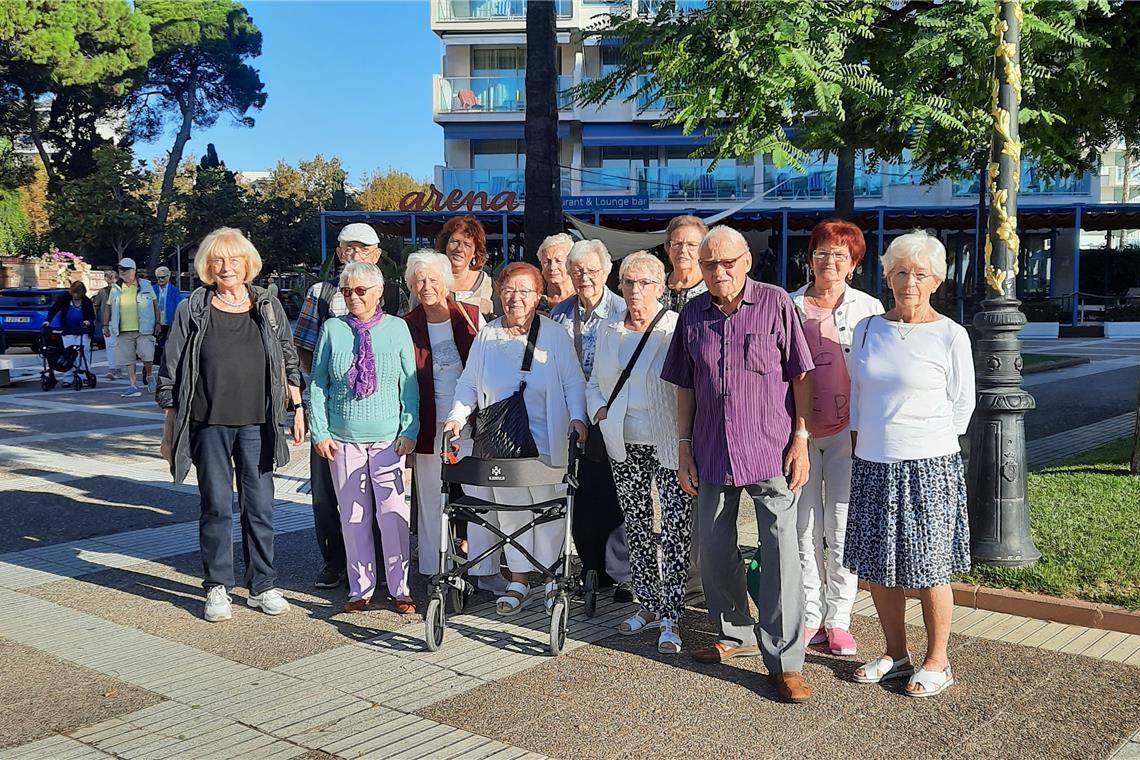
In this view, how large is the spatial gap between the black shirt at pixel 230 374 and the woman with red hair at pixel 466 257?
1.10 metres

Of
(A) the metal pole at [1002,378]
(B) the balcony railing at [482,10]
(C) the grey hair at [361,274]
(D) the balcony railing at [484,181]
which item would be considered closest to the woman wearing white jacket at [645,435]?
(C) the grey hair at [361,274]

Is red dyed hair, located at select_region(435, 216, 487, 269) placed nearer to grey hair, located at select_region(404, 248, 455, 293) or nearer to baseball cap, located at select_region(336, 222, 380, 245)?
baseball cap, located at select_region(336, 222, 380, 245)

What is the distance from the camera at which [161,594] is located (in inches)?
249

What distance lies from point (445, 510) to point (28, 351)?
25123 millimetres

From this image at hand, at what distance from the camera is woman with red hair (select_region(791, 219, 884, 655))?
494 centimetres

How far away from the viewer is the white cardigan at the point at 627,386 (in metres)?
5.05

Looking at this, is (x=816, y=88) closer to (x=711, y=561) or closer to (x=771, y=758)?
(x=711, y=561)

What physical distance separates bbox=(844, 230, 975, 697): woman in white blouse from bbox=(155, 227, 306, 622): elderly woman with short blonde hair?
3173 millimetres

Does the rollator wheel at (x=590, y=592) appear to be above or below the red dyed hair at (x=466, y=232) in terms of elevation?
below

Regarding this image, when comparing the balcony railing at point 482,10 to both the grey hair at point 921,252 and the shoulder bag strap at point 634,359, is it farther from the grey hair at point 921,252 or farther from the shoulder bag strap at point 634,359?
the grey hair at point 921,252

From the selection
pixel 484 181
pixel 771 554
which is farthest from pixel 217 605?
pixel 484 181

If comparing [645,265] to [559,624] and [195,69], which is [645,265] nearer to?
[559,624]

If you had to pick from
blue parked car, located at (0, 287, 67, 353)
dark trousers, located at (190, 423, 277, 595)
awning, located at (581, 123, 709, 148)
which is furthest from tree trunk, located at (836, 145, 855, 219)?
awning, located at (581, 123, 709, 148)

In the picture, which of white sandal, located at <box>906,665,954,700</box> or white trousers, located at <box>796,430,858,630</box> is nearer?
white sandal, located at <box>906,665,954,700</box>
